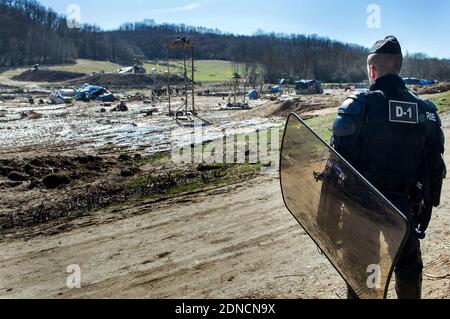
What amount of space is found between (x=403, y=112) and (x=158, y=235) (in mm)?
4709

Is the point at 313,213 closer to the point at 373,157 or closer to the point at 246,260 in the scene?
the point at 373,157

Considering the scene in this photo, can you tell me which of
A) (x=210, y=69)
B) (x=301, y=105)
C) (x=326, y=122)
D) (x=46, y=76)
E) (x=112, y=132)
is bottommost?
(x=112, y=132)

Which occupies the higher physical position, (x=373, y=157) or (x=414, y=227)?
(x=373, y=157)

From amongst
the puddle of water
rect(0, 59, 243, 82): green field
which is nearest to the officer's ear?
the puddle of water

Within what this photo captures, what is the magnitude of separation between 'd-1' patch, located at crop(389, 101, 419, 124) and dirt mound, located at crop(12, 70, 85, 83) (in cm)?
10219

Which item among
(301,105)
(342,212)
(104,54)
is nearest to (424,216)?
(342,212)

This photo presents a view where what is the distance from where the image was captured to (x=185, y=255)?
243 inches

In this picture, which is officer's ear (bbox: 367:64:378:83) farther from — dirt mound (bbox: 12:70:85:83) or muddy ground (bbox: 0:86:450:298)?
dirt mound (bbox: 12:70:85:83)

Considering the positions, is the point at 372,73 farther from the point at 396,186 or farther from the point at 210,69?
the point at 210,69

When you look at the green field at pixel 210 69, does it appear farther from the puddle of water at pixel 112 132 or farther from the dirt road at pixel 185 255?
the dirt road at pixel 185 255

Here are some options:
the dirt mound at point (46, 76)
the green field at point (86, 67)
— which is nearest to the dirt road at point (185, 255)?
the dirt mound at point (46, 76)

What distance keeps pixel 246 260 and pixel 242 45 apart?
174 metres

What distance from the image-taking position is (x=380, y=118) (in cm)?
326
